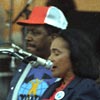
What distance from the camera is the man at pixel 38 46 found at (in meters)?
3.62

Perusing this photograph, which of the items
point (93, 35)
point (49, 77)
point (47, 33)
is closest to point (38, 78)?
point (49, 77)

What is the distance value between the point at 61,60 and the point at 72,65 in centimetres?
8

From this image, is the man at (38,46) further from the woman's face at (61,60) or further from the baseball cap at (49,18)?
the woman's face at (61,60)

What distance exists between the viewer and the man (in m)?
3.62

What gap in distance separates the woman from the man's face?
0.60m

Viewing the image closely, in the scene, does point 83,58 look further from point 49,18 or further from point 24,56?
point 49,18

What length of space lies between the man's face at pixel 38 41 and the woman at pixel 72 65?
1.96 feet

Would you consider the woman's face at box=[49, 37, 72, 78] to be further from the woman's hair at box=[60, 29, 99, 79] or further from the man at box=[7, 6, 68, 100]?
the man at box=[7, 6, 68, 100]

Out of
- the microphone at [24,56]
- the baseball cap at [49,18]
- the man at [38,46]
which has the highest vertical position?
the microphone at [24,56]

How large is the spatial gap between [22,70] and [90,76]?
3.12ft

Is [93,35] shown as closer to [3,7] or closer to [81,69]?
[3,7]

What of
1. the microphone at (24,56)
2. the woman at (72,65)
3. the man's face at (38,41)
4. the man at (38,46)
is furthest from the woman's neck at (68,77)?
the man's face at (38,41)

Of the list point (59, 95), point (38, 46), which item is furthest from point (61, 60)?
point (38, 46)

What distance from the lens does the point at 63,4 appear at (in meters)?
5.04
